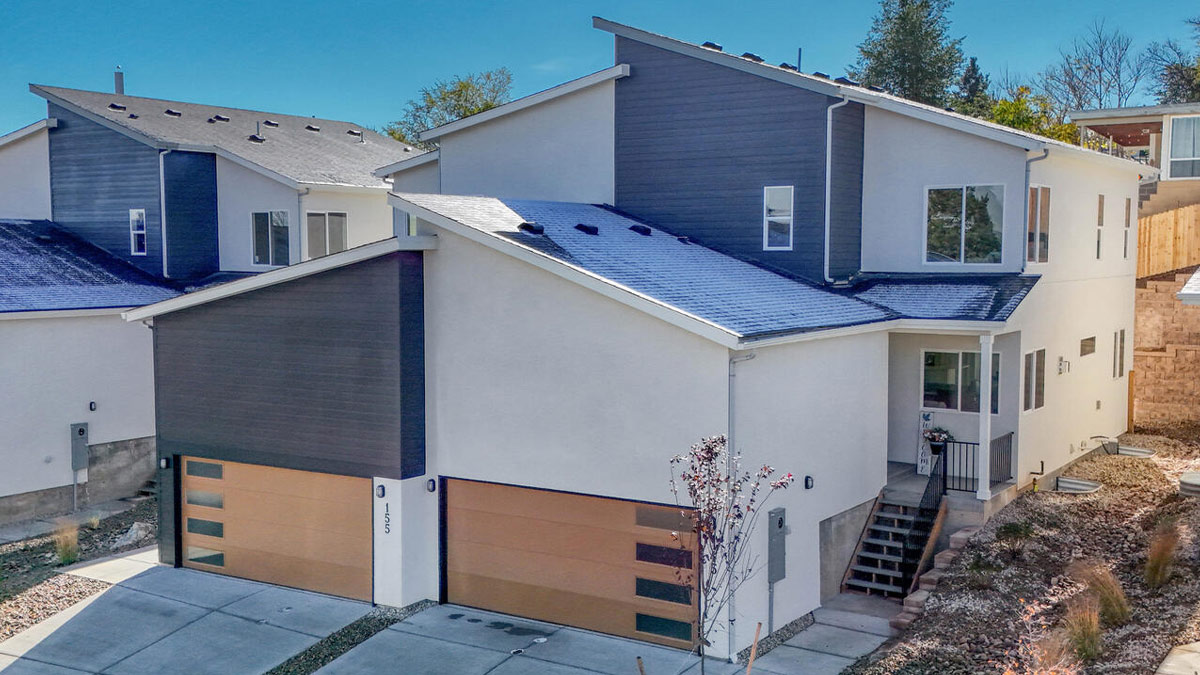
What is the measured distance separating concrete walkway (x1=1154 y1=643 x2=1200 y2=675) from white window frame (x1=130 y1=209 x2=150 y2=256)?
22.9m

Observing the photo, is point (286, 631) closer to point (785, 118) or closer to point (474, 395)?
point (474, 395)

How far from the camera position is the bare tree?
191ft

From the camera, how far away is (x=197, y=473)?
17703 millimetres

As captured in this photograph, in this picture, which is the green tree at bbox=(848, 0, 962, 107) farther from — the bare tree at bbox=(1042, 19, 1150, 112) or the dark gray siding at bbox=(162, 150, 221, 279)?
the dark gray siding at bbox=(162, 150, 221, 279)

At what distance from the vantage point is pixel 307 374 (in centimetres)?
1630

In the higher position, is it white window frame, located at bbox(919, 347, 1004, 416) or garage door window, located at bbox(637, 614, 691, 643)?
white window frame, located at bbox(919, 347, 1004, 416)

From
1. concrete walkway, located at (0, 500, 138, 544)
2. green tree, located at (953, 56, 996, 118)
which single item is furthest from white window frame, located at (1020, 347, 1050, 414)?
green tree, located at (953, 56, 996, 118)

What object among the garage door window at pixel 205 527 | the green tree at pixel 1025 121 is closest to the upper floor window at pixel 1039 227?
the garage door window at pixel 205 527

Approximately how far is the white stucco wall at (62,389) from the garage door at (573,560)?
32.4ft

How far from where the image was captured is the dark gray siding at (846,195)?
1883cm

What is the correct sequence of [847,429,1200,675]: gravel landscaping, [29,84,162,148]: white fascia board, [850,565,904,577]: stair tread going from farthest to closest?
[29,84,162,148]: white fascia board → [850,565,904,577]: stair tread → [847,429,1200,675]: gravel landscaping

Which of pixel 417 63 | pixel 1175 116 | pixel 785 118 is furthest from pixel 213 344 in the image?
pixel 417 63

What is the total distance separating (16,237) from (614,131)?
14443 mm

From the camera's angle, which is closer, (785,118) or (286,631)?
(286,631)
